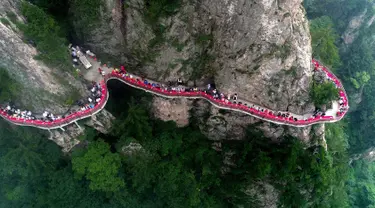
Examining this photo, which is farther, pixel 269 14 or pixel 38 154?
pixel 38 154

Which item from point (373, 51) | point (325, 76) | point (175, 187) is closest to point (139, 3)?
point (175, 187)

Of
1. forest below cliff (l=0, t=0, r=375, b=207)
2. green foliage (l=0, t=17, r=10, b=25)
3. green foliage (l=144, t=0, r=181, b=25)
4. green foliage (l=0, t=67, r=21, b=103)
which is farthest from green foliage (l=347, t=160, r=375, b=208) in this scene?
green foliage (l=0, t=17, r=10, b=25)

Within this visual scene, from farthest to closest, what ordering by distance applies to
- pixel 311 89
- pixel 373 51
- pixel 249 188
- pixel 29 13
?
pixel 373 51
pixel 249 188
pixel 311 89
pixel 29 13

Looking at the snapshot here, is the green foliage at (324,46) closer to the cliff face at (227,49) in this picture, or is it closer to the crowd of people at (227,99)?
the crowd of people at (227,99)

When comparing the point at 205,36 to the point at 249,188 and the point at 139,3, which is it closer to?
the point at 139,3

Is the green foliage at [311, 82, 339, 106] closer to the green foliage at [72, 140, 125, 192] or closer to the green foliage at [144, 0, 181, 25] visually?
the green foliage at [144, 0, 181, 25]

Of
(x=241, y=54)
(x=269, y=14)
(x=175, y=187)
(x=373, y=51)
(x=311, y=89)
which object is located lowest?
(x=175, y=187)

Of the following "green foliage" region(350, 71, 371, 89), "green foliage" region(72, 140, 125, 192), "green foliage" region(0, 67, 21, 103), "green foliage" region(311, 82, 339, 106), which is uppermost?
"green foliage" region(350, 71, 371, 89)
